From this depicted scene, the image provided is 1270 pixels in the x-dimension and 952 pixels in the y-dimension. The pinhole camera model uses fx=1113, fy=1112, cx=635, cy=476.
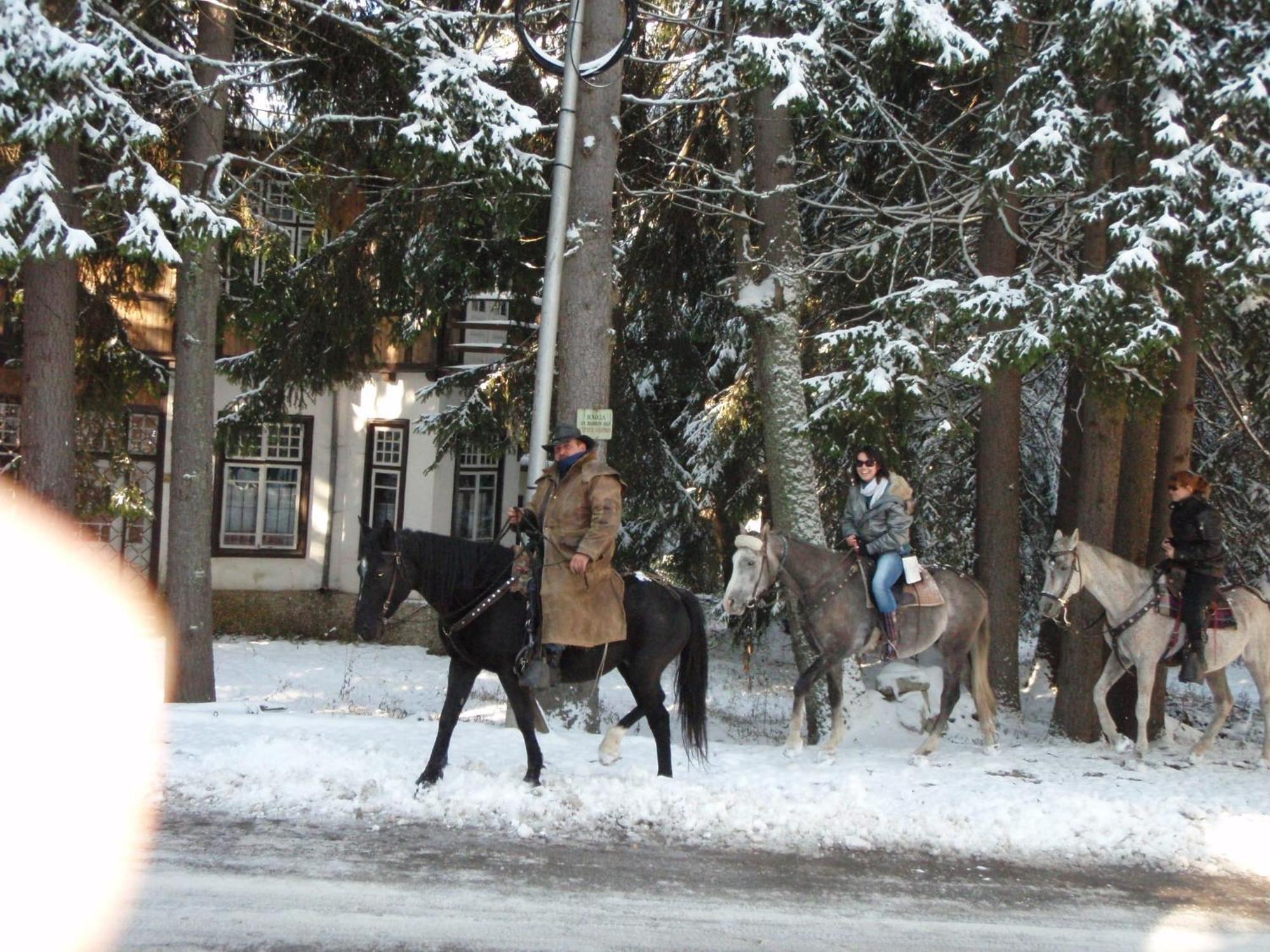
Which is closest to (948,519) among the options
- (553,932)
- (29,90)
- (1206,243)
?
(1206,243)

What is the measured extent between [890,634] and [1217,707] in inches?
141

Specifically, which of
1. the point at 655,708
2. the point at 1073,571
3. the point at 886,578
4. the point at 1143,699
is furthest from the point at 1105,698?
the point at 655,708

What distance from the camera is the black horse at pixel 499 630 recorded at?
7.46 m

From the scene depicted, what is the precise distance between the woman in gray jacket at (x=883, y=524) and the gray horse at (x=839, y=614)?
0.55 feet

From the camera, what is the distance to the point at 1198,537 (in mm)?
9750

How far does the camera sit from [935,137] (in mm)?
12281

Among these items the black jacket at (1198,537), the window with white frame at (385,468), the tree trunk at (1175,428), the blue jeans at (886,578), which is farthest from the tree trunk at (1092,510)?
the window with white frame at (385,468)

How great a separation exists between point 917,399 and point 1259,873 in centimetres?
503

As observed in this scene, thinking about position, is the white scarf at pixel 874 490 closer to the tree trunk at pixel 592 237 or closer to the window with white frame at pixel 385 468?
the tree trunk at pixel 592 237

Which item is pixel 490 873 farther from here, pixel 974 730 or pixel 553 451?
pixel 974 730

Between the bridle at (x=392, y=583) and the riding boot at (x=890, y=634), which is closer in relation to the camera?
the bridle at (x=392, y=583)

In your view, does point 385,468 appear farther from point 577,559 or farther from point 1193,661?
point 1193,661

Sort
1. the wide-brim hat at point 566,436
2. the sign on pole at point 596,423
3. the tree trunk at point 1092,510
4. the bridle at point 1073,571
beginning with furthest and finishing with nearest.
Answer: the tree trunk at point 1092,510 < the sign on pole at point 596,423 < the bridle at point 1073,571 < the wide-brim hat at point 566,436

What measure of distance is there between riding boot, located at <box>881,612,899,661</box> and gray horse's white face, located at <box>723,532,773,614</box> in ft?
3.69
